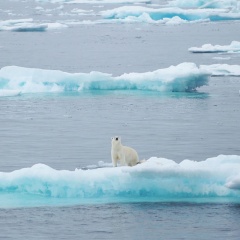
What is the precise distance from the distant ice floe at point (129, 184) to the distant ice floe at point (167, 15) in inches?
1373

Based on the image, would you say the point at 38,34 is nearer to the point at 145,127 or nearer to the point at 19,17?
the point at 19,17

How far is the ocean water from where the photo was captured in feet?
34.2

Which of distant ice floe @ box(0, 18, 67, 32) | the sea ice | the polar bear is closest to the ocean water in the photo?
the sea ice

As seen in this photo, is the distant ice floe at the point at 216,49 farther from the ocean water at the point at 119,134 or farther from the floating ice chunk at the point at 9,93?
the floating ice chunk at the point at 9,93

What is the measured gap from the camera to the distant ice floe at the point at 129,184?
10.9 metres

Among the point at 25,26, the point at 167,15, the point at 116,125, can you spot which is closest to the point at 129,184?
the point at 116,125

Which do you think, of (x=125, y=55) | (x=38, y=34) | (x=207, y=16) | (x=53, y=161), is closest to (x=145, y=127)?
(x=53, y=161)

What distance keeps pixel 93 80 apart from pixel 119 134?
5.30 meters

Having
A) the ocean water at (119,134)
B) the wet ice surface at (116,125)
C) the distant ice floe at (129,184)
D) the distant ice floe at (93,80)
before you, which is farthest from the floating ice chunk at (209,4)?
the distant ice floe at (129,184)

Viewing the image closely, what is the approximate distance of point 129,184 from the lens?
10977 millimetres

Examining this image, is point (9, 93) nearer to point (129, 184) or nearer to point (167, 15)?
point (129, 184)

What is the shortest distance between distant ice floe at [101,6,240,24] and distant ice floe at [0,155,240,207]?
34885 mm

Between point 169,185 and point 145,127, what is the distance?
658cm

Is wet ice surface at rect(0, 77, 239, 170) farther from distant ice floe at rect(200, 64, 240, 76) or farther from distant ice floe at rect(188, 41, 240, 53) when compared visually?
distant ice floe at rect(188, 41, 240, 53)
